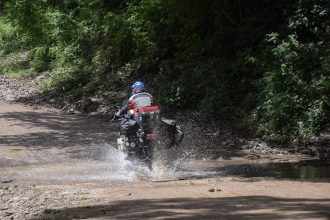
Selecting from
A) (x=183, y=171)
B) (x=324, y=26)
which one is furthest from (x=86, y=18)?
(x=183, y=171)

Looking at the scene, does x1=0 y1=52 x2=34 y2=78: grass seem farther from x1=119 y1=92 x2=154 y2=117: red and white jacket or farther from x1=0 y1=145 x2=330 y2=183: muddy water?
x1=119 y1=92 x2=154 y2=117: red and white jacket

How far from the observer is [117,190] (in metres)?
9.52

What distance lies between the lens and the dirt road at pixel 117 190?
7508mm

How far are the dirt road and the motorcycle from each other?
1.36ft

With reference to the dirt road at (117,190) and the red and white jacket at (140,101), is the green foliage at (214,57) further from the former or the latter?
the red and white jacket at (140,101)

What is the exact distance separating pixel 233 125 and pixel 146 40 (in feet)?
24.8

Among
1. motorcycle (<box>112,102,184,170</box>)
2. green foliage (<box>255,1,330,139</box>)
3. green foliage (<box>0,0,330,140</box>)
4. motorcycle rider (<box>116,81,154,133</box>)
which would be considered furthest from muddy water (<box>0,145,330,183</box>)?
green foliage (<box>0,0,330,140</box>)

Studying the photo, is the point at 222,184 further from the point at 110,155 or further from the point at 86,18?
the point at 86,18

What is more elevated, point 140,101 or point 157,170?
point 140,101

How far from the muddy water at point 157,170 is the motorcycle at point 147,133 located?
37 centimetres

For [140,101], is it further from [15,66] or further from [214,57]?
[15,66]

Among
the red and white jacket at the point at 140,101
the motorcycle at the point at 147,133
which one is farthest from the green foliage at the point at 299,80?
the red and white jacket at the point at 140,101

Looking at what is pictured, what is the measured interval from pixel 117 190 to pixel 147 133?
2.48m

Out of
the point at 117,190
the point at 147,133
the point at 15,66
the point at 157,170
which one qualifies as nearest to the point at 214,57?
the point at 147,133
